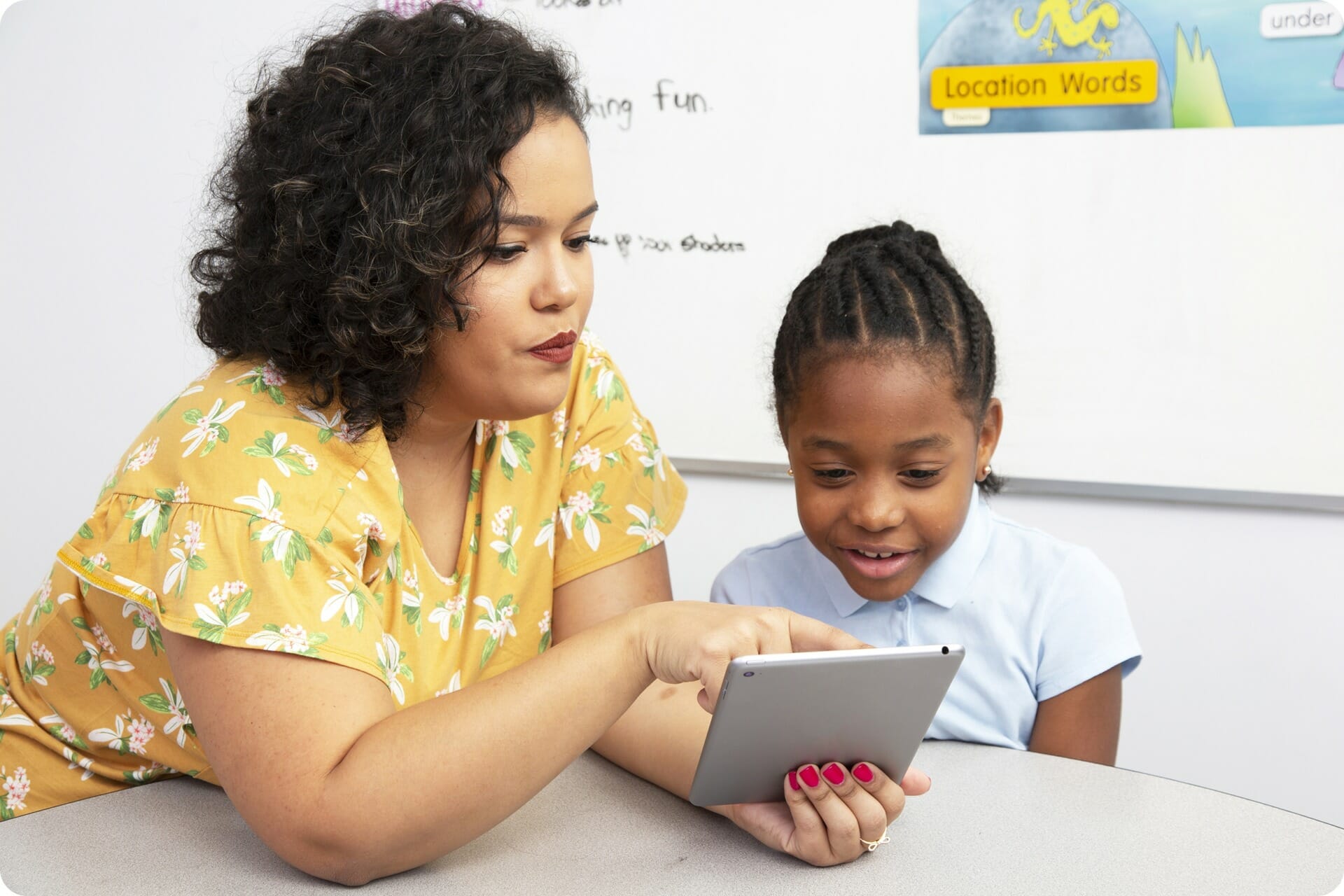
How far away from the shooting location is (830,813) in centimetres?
84

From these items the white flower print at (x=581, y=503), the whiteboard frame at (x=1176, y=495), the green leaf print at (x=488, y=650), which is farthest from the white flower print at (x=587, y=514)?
the whiteboard frame at (x=1176, y=495)

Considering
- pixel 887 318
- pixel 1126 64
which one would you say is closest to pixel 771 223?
pixel 1126 64

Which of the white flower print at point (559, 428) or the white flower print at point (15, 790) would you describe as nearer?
the white flower print at point (15, 790)

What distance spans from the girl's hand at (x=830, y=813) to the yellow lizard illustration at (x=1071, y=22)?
1314 millimetres

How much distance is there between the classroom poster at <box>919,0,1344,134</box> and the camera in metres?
1.72

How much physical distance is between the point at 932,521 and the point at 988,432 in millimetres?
157

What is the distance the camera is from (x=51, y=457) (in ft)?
8.32

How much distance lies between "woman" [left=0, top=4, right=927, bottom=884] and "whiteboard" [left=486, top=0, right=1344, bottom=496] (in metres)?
0.78

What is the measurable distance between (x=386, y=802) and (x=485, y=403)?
34 cm

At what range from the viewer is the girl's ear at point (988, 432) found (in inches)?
49.7

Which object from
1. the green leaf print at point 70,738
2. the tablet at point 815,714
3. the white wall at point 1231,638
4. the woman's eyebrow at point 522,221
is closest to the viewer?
the tablet at point 815,714

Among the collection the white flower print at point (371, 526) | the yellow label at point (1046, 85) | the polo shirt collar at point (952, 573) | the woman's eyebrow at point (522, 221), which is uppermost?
the yellow label at point (1046, 85)

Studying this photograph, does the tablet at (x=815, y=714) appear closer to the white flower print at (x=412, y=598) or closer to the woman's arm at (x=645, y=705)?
the woman's arm at (x=645, y=705)

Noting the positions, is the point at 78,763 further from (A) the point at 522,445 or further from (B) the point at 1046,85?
(B) the point at 1046,85
